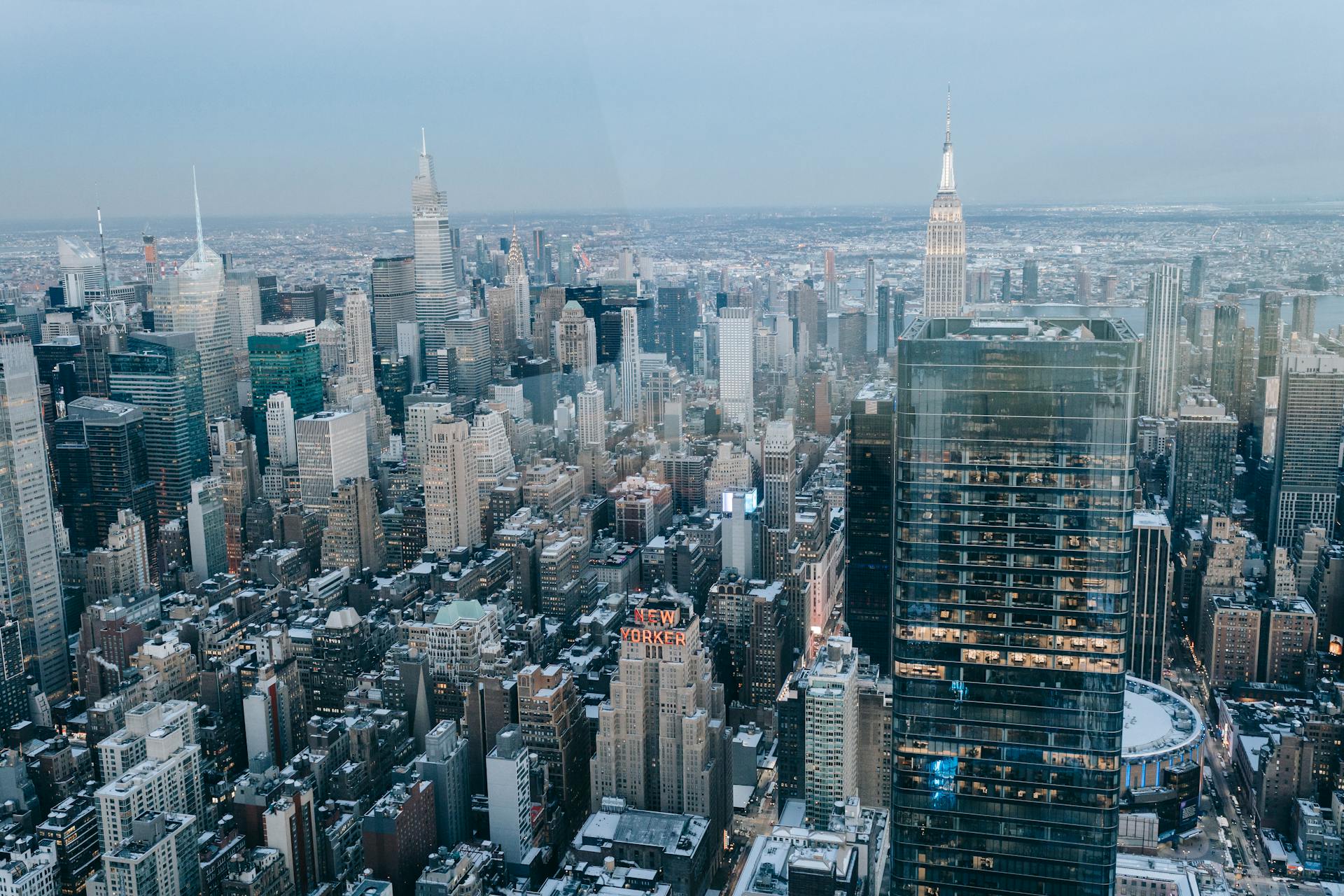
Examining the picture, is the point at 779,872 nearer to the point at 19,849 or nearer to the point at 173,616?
the point at 19,849

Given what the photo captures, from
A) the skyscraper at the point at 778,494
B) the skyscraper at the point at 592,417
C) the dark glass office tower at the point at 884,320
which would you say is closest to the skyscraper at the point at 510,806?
the skyscraper at the point at 778,494

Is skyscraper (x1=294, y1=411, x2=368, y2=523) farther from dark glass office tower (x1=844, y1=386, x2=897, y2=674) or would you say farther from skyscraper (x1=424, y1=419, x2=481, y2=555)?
dark glass office tower (x1=844, y1=386, x2=897, y2=674)

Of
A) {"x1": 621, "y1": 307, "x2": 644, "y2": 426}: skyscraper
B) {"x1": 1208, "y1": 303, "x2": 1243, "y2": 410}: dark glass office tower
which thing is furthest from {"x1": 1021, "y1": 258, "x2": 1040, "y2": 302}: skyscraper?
{"x1": 621, "y1": 307, "x2": 644, "y2": 426}: skyscraper

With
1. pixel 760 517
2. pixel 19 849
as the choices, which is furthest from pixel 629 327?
pixel 19 849

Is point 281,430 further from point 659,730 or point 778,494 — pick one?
point 659,730

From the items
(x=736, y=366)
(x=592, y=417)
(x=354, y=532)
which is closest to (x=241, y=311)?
(x=354, y=532)

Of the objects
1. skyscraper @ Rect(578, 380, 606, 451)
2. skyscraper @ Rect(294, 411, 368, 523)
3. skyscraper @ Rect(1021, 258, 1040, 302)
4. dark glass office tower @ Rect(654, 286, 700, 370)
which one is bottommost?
skyscraper @ Rect(294, 411, 368, 523)
